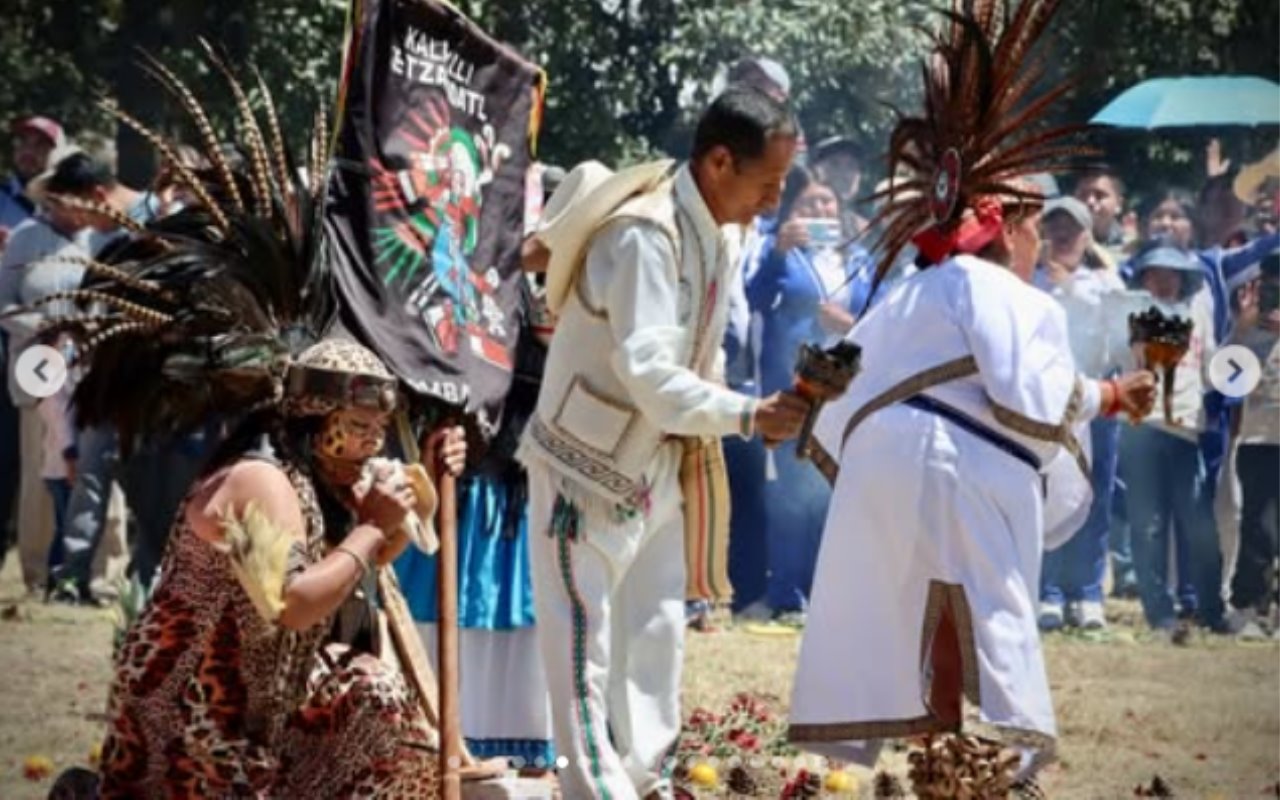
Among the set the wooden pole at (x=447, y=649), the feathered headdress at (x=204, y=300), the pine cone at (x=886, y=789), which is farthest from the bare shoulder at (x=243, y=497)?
the pine cone at (x=886, y=789)

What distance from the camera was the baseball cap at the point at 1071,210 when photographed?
47.4ft

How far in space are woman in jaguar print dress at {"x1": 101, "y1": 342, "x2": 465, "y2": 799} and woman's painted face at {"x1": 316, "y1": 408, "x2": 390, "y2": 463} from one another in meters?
0.13

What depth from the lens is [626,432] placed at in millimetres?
7711

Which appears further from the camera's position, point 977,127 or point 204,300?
point 977,127

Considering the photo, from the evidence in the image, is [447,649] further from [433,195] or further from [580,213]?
[433,195]

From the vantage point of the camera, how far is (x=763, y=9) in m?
17.0

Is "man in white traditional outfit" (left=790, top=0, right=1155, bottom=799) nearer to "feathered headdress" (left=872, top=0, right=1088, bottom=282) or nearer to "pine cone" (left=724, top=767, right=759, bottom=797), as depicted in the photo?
"feathered headdress" (left=872, top=0, right=1088, bottom=282)

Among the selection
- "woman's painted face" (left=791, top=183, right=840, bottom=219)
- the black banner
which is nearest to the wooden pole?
the black banner

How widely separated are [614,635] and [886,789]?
1.41 m

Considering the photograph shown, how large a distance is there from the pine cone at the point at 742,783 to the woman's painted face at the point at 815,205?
5.60 m

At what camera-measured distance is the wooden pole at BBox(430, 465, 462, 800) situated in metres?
6.50

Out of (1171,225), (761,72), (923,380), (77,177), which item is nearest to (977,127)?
(923,380)

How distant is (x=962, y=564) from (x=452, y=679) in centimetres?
189

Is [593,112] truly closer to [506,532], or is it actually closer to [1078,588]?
[1078,588]
